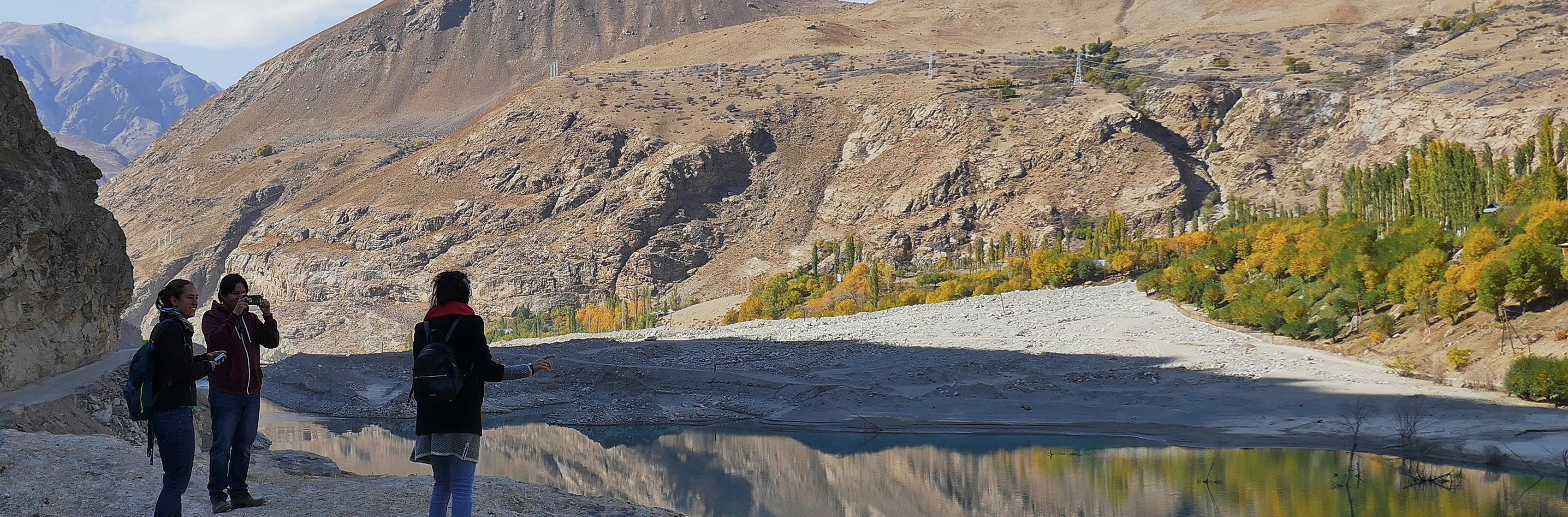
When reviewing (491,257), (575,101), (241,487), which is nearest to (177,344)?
(241,487)

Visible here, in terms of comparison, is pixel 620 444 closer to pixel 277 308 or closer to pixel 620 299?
pixel 620 299

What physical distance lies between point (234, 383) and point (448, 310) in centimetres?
266

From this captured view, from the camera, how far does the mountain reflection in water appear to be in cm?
1399

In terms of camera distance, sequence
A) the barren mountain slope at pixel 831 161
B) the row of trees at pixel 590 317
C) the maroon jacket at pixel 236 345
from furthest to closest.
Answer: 1. the barren mountain slope at pixel 831 161
2. the row of trees at pixel 590 317
3. the maroon jacket at pixel 236 345

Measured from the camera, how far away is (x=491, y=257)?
73250 millimetres

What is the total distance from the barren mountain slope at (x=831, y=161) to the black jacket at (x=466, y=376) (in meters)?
59.3

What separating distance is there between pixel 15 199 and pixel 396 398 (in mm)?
18356

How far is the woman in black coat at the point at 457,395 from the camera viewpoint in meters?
6.20

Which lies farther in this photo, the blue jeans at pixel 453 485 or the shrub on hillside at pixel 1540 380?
the shrub on hillside at pixel 1540 380

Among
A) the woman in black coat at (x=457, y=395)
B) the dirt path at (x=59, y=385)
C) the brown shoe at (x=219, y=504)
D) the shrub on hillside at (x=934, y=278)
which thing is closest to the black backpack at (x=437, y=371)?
the woman in black coat at (x=457, y=395)

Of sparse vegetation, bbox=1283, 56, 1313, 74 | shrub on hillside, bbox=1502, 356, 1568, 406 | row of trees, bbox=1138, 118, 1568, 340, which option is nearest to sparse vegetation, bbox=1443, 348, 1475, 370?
row of trees, bbox=1138, 118, 1568, 340

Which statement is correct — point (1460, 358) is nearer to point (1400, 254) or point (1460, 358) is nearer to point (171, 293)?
point (1400, 254)

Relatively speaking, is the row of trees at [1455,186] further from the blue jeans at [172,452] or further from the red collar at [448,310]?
the blue jeans at [172,452]

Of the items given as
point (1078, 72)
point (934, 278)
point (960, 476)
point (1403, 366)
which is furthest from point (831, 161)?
point (960, 476)
